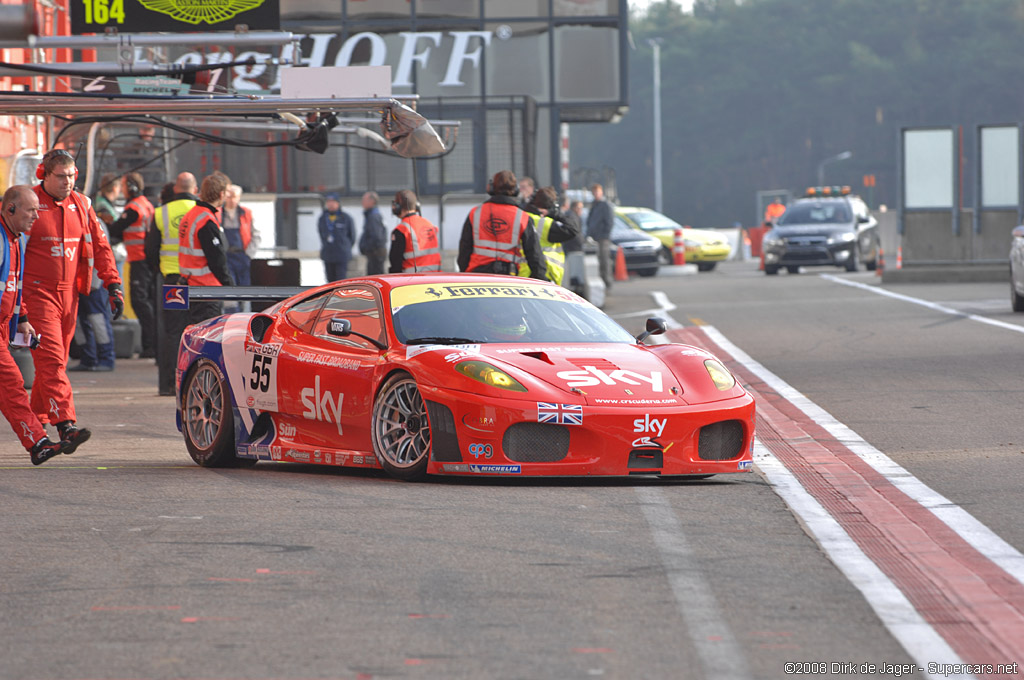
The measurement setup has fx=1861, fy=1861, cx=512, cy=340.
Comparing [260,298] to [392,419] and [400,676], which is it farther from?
[400,676]

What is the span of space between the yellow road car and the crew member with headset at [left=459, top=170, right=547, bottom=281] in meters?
28.0

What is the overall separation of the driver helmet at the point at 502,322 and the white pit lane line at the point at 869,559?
1.47 meters

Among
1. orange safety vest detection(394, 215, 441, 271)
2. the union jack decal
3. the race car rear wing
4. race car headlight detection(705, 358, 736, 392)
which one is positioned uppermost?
orange safety vest detection(394, 215, 441, 271)

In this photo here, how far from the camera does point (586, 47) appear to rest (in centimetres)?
3334

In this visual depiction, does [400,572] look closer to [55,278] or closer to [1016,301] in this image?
[55,278]

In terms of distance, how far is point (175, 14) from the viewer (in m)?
15.0

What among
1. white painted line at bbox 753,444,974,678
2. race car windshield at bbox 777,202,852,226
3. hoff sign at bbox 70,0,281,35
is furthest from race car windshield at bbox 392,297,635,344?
race car windshield at bbox 777,202,852,226

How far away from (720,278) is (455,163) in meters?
11.9

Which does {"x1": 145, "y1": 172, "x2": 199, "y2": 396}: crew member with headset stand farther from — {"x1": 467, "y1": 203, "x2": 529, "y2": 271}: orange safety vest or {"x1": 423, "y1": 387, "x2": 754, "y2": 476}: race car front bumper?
{"x1": 423, "y1": 387, "x2": 754, "y2": 476}: race car front bumper

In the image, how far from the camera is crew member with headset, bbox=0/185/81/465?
32.8 feet

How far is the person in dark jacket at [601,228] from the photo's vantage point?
30.9 m

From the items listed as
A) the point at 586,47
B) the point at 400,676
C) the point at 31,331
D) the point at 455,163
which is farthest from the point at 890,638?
the point at 586,47

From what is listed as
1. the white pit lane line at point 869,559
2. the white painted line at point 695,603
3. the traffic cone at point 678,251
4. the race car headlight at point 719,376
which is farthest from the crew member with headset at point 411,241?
the traffic cone at point 678,251

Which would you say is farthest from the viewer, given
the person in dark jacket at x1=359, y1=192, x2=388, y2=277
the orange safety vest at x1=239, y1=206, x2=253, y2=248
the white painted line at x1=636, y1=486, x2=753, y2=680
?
the person in dark jacket at x1=359, y1=192, x2=388, y2=277
